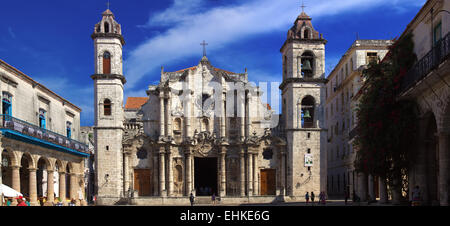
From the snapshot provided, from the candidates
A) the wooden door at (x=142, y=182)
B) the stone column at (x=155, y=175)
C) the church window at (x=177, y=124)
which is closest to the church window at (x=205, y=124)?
the church window at (x=177, y=124)

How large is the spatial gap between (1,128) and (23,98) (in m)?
6.23

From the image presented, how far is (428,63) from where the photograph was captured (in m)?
15.8

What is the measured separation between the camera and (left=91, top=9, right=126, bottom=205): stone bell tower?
37.6 meters

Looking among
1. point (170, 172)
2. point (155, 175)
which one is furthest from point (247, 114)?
point (155, 175)

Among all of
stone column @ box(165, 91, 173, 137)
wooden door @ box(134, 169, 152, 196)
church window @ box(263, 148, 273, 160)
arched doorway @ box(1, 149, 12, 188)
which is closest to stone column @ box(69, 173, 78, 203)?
wooden door @ box(134, 169, 152, 196)

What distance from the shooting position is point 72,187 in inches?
1481

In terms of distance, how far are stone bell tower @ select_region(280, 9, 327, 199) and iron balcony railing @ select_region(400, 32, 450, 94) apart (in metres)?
20.1

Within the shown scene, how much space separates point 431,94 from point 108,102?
2724 cm

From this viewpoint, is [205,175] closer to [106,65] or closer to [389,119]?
[106,65]

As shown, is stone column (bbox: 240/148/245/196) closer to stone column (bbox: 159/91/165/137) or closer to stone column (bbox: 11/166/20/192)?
stone column (bbox: 159/91/165/137)
